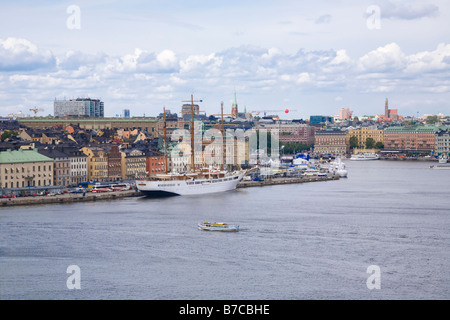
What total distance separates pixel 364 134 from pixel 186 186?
1543 inches

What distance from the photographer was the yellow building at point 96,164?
2772 centimetres

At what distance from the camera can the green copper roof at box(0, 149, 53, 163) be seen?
24127 millimetres

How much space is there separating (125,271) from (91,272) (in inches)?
18.8

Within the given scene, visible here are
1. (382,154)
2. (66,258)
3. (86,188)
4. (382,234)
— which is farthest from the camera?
(382,154)

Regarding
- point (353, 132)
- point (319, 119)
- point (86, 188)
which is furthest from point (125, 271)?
point (319, 119)

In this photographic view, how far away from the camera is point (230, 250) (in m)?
14.0

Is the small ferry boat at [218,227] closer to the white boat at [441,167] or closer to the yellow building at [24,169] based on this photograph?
the yellow building at [24,169]

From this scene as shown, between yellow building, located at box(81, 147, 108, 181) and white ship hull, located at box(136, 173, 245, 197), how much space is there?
11.4 feet

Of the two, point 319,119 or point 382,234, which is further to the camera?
point 319,119

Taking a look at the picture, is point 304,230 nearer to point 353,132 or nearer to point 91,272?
point 91,272

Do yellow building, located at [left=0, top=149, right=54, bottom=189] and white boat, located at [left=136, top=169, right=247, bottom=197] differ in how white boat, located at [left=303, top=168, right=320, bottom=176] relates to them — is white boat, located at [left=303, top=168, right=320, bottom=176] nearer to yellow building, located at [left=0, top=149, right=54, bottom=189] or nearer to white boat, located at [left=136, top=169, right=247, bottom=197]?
white boat, located at [left=136, top=169, right=247, bottom=197]

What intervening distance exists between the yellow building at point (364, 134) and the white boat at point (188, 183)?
34848mm

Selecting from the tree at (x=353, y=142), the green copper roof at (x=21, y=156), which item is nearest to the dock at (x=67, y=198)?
the green copper roof at (x=21, y=156)

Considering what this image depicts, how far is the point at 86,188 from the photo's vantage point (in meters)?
24.8
